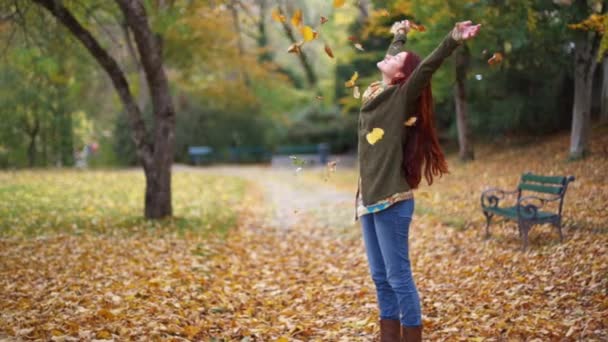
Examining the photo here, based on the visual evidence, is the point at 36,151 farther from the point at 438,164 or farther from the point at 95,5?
the point at 438,164

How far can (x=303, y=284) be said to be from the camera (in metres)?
6.41

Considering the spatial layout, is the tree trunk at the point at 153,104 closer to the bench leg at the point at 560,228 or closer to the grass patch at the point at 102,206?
the grass patch at the point at 102,206

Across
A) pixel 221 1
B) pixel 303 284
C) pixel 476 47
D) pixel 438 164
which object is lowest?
pixel 303 284

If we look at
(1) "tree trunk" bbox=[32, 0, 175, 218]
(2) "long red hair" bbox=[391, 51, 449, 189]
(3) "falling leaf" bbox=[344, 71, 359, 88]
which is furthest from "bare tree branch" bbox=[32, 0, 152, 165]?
(2) "long red hair" bbox=[391, 51, 449, 189]

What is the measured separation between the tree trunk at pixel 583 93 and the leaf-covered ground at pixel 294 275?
1.23 ft

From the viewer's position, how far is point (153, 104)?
31.6 ft

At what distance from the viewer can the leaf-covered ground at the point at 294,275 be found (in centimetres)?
449

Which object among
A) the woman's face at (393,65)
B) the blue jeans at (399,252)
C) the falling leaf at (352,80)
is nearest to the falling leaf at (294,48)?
the falling leaf at (352,80)

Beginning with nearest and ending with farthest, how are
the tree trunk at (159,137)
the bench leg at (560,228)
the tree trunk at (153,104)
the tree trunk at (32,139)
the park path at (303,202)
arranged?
the bench leg at (560,228)
the tree trunk at (153,104)
the tree trunk at (159,137)
the park path at (303,202)
the tree trunk at (32,139)

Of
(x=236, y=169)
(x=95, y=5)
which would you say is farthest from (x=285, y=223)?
(x=236, y=169)

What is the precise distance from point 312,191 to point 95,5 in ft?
24.7

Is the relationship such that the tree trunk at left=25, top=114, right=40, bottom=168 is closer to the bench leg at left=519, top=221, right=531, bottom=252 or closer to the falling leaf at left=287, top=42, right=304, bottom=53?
the bench leg at left=519, top=221, right=531, bottom=252

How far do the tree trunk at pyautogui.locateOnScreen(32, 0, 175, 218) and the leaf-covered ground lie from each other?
2.07 feet

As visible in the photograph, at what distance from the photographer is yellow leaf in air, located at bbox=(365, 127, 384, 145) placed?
11.6 ft
